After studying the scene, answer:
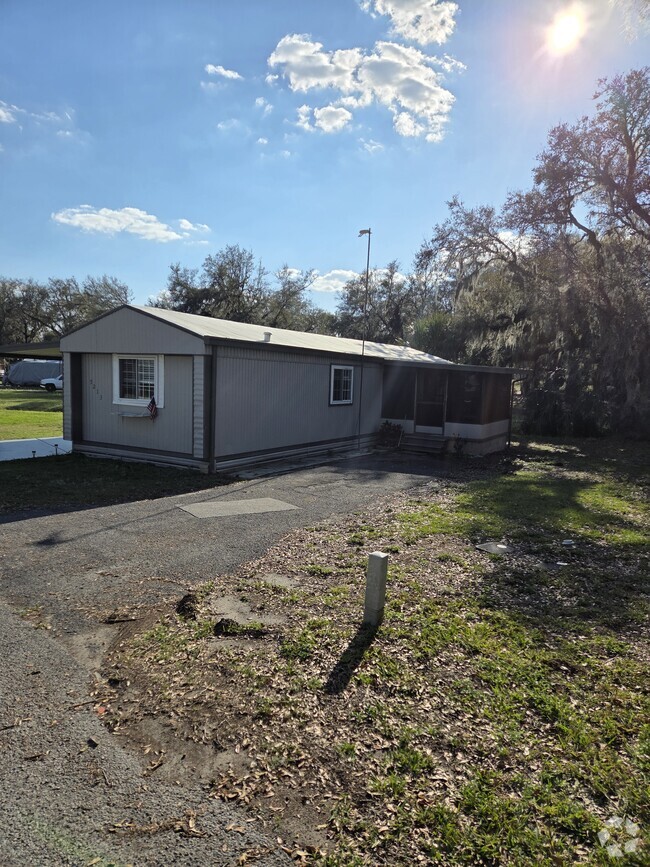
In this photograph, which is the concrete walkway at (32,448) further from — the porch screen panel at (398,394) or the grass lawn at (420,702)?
the porch screen panel at (398,394)

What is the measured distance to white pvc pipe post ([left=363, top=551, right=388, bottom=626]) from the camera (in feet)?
12.7

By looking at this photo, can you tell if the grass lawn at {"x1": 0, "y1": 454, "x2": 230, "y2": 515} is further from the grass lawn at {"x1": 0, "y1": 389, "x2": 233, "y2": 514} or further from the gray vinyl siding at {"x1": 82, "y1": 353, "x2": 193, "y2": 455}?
the gray vinyl siding at {"x1": 82, "y1": 353, "x2": 193, "y2": 455}

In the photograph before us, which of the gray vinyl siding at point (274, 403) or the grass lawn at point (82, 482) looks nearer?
the grass lawn at point (82, 482)

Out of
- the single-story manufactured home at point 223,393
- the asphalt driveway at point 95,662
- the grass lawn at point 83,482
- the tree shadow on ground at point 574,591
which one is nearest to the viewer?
the asphalt driveway at point 95,662

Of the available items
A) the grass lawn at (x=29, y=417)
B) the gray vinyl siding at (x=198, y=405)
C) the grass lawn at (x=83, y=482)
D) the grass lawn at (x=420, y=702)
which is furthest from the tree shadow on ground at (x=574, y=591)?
the grass lawn at (x=29, y=417)

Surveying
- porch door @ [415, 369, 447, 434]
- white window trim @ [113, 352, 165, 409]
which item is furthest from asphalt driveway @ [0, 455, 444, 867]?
porch door @ [415, 369, 447, 434]

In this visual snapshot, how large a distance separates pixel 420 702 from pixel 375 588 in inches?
37.3

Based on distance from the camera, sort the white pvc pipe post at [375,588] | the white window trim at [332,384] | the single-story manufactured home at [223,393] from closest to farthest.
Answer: the white pvc pipe post at [375,588] < the single-story manufactured home at [223,393] < the white window trim at [332,384]

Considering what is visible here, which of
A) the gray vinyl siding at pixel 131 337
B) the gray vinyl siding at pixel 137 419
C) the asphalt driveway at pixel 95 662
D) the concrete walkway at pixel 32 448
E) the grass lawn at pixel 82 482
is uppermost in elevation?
the gray vinyl siding at pixel 131 337

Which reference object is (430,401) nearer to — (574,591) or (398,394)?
(398,394)

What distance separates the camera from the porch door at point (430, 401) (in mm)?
14547

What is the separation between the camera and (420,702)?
121 inches

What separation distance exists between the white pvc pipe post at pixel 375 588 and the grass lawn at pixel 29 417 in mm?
12468

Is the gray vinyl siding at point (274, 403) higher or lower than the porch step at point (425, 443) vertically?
higher
